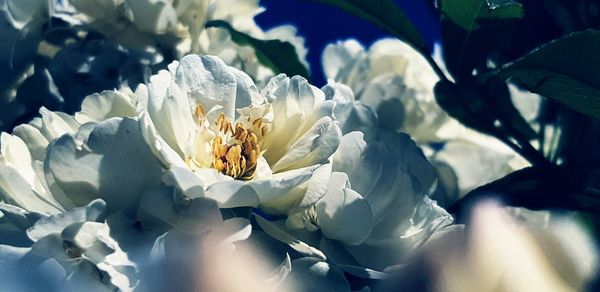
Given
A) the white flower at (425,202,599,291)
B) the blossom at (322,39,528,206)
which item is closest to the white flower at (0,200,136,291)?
the white flower at (425,202,599,291)

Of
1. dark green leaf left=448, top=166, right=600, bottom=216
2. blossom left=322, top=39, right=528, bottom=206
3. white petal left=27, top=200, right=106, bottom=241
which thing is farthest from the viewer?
blossom left=322, top=39, right=528, bottom=206

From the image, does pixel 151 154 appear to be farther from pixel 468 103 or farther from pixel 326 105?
pixel 468 103

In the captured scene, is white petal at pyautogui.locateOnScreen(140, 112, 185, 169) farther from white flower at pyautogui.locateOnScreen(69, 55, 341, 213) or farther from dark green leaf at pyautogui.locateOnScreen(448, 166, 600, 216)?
dark green leaf at pyautogui.locateOnScreen(448, 166, 600, 216)

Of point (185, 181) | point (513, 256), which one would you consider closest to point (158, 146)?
point (185, 181)

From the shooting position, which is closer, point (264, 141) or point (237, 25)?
point (264, 141)

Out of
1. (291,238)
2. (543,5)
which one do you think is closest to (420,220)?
(291,238)

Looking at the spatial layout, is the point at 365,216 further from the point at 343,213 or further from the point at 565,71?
the point at 565,71
